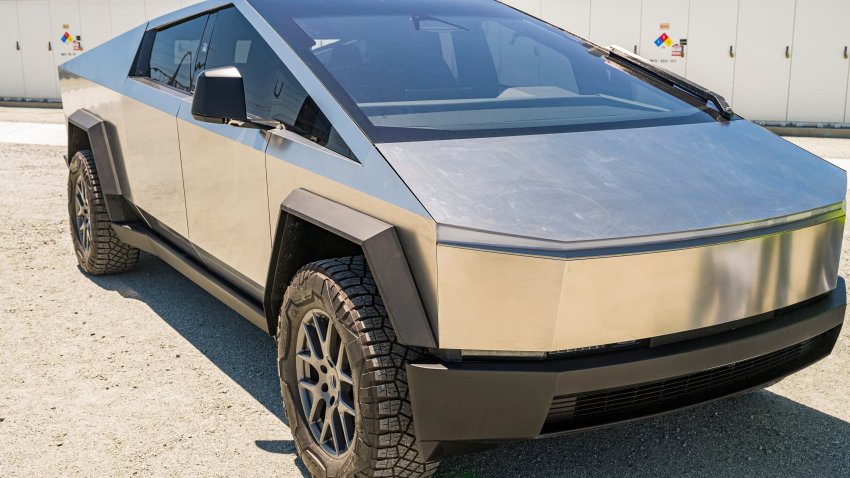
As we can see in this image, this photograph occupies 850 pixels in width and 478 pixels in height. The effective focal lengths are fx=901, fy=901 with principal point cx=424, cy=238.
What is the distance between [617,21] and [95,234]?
1125cm

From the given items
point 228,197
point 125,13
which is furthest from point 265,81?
point 125,13

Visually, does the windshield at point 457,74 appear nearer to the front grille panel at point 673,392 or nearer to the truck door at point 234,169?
the truck door at point 234,169

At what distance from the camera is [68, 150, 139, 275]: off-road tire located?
16.0 feet

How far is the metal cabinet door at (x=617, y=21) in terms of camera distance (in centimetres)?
1440

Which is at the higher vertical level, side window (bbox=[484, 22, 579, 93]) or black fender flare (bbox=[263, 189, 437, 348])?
side window (bbox=[484, 22, 579, 93])

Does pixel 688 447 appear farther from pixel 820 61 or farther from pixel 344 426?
pixel 820 61

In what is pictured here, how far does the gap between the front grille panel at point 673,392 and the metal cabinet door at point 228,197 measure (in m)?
1.25

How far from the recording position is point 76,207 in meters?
5.32

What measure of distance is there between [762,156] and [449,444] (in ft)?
4.71

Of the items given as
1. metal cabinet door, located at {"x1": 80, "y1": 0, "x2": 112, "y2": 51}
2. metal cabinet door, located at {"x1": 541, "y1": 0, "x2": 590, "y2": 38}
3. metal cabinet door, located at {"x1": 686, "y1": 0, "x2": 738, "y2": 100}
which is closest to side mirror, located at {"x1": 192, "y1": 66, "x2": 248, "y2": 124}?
metal cabinet door, located at {"x1": 541, "y1": 0, "x2": 590, "y2": 38}

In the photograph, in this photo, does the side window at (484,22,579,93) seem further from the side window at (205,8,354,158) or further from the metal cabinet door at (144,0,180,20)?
the metal cabinet door at (144,0,180,20)

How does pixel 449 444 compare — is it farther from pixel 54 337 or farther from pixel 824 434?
pixel 54 337

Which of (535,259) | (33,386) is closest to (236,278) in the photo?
(33,386)

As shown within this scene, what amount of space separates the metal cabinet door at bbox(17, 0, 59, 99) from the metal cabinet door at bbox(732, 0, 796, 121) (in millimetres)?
12826
